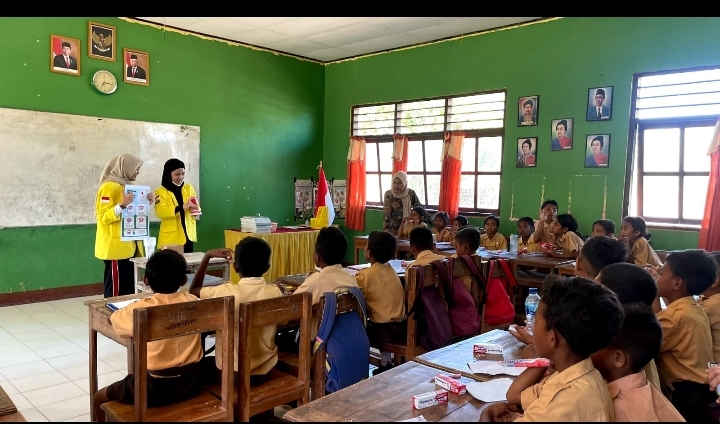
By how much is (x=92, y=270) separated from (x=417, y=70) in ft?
15.8

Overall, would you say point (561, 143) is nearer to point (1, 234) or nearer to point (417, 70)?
point (417, 70)

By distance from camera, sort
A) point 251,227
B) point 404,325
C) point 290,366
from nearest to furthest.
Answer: point 290,366
point 404,325
point 251,227

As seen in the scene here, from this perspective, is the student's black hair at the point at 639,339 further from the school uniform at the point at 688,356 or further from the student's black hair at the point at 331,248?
the student's black hair at the point at 331,248

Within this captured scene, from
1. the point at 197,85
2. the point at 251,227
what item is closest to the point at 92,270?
the point at 251,227

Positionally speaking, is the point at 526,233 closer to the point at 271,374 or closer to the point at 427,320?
the point at 427,320

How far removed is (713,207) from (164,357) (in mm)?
4905

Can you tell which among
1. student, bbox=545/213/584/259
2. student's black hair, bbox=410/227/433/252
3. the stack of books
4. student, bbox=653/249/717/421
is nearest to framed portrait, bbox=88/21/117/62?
the stack of books

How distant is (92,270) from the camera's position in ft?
18.6

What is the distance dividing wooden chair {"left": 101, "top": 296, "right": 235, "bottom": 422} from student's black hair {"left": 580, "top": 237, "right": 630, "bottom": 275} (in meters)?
1.69

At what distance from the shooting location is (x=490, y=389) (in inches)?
60.2

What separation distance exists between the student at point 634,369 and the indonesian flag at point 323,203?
5665mm

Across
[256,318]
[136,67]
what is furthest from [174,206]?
[256,318]

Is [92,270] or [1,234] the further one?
[92,270]
